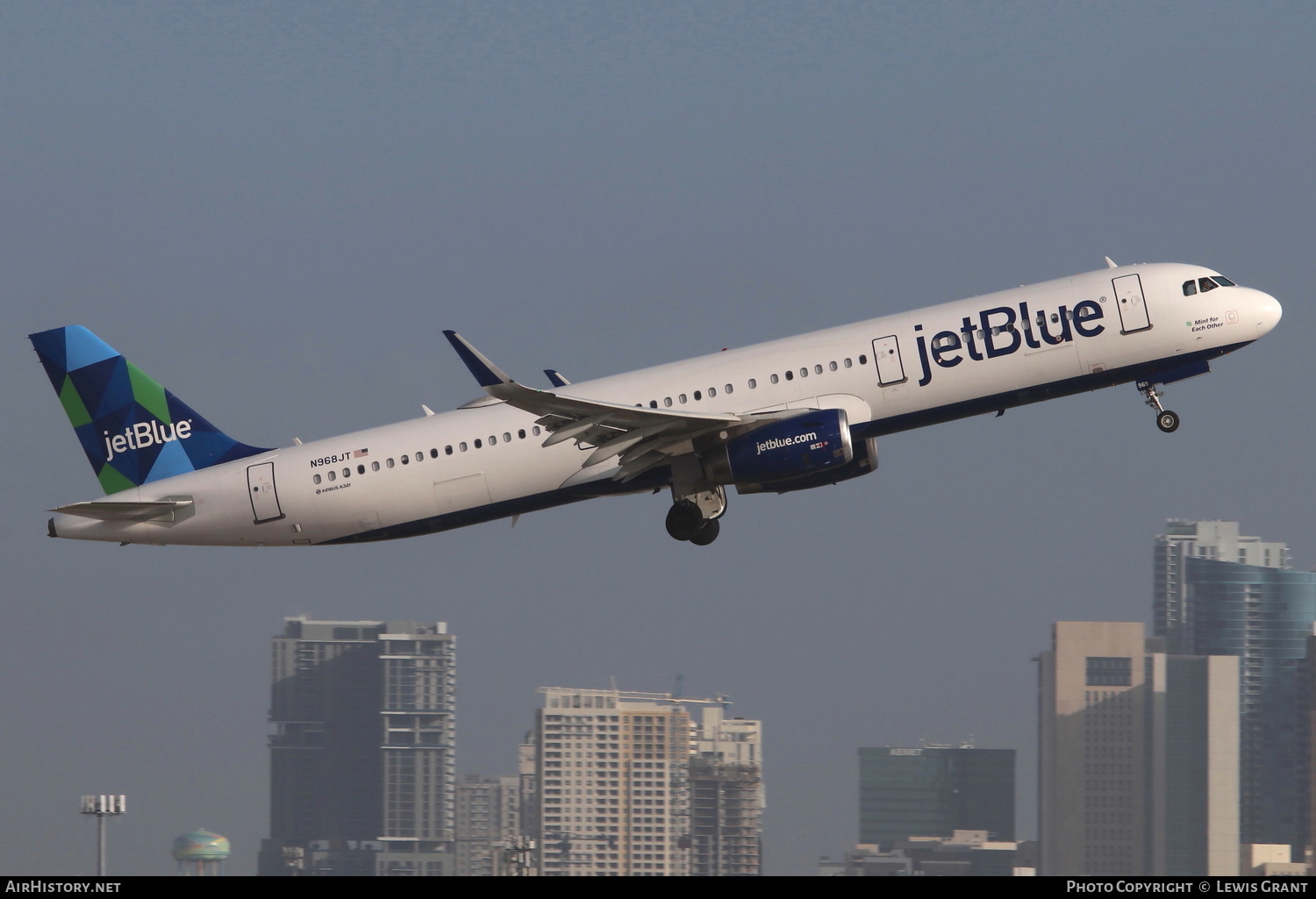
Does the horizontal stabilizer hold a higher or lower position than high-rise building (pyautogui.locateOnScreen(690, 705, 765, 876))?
higher

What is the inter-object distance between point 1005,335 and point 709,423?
→ 8294 millimetres

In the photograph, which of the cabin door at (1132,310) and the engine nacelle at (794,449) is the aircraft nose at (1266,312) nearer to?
the cabin door at (1132,310)

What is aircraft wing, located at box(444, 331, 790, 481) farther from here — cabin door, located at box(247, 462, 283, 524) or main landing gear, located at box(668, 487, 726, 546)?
cabin door, located at box(247, 462, 283, 524)

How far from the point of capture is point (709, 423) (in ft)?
140

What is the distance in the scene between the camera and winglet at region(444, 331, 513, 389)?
38.6 m

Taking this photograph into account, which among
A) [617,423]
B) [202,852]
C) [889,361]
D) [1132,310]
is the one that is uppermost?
[1132,310]

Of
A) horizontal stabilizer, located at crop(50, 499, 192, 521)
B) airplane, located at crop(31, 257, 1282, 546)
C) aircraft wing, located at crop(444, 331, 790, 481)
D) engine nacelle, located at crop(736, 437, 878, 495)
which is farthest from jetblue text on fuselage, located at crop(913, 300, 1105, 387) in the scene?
horizontal stabilizer, located at crop(50, 499, 192, 521)

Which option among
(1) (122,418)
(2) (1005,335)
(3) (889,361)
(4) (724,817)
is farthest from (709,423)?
(4) (724,817)

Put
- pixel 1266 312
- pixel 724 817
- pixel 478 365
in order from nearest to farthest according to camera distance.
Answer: pixel 478 365
pixel 1266 312
pixel 724 817

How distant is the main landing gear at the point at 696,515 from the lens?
46281 millimetres

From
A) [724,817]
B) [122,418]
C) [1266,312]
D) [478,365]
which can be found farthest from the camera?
[724,817]

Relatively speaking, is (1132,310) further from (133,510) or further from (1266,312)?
(133,510)

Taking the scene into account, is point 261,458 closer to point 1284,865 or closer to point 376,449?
point 376,449

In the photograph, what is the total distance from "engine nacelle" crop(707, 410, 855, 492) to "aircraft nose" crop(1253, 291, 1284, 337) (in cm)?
1183
